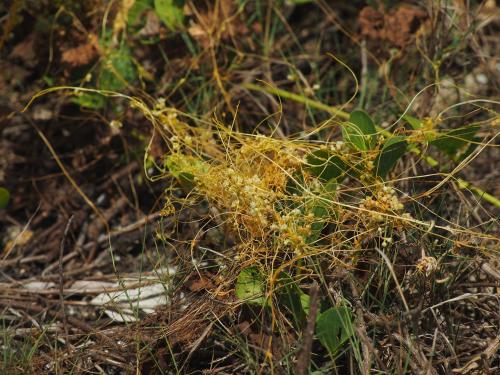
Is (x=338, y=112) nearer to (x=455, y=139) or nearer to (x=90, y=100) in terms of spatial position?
(x=455, y=139)

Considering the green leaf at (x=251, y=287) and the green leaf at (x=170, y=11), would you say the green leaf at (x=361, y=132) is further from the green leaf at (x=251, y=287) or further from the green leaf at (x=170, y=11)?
the green leaf at (x=170, y=11)

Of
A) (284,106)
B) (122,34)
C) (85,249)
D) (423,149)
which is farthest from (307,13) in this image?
(85,249)

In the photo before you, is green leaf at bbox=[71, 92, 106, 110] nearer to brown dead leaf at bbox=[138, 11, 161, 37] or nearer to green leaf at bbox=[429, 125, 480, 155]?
brown dead leaf at bbox=[138, 11, 161, 37]

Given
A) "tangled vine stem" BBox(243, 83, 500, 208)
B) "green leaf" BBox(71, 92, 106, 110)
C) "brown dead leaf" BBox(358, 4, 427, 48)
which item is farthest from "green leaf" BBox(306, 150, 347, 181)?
"green leaf" BBox(71, 92, 106, 110)

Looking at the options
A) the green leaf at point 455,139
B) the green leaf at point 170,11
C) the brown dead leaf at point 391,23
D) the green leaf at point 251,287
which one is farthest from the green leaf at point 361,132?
the green leaf at point 170,11

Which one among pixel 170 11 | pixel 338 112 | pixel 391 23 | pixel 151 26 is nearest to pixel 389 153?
pixel 338 112
